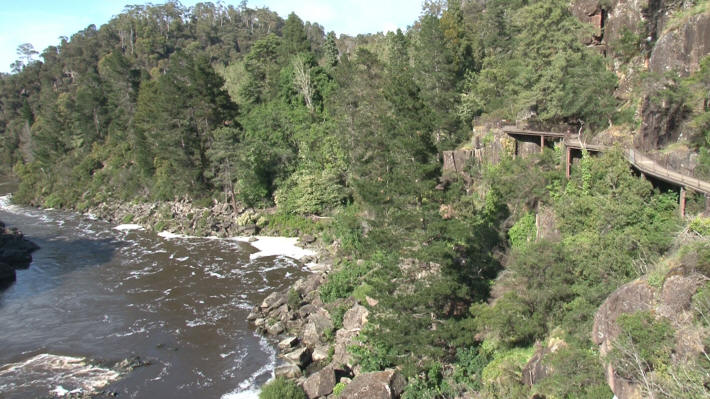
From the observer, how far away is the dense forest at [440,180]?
20203mm

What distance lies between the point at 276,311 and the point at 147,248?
2111 cm

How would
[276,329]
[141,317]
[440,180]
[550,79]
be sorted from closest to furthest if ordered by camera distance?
1. [440,180]
2. [276,329]
3. [141,317]
4. [550,79]

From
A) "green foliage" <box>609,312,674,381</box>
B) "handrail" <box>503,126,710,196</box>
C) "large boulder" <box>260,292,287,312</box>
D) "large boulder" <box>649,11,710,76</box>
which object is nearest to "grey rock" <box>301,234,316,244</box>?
"large boulder" <box>260,292,287,312</box>

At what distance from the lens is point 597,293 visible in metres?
19.2

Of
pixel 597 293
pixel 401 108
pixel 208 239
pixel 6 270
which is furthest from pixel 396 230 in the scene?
pixel 6 270

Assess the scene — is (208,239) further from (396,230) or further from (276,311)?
(396,230)

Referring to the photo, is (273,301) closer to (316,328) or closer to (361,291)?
(316,328)

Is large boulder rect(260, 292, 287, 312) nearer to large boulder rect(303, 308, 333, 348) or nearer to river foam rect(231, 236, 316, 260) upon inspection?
large boulder rect(303, 308, 333, 348)

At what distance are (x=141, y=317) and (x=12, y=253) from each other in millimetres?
19908

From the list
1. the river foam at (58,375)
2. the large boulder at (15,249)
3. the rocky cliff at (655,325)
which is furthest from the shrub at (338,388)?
the large boulder at (15,249)

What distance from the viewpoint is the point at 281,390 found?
2153 cm

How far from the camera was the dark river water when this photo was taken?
24469 millimetres

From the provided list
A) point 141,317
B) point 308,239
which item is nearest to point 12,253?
point 141,317

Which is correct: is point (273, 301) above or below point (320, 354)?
above
